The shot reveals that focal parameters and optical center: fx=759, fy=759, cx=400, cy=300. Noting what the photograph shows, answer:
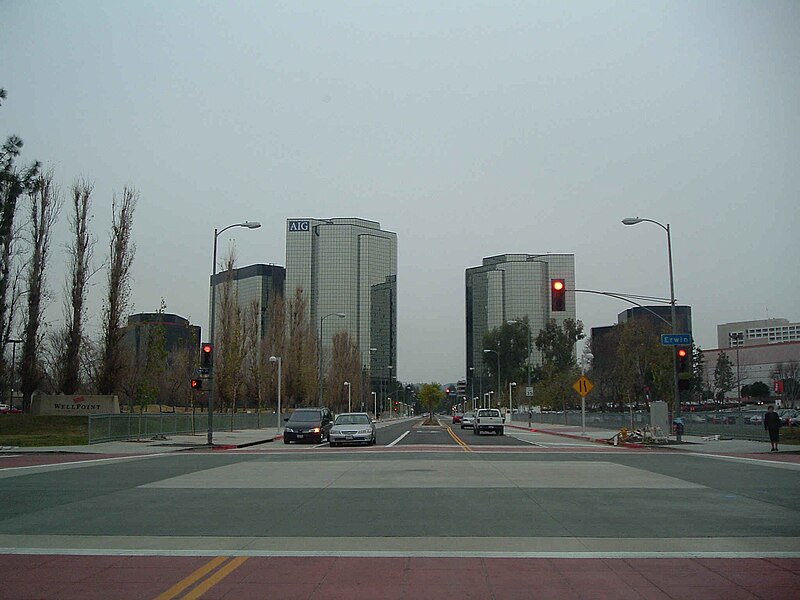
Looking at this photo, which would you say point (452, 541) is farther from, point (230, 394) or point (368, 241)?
point (368, 241)

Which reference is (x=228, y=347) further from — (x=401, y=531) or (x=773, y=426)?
(x=401, y=531)

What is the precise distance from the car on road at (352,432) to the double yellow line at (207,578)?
26086 mm

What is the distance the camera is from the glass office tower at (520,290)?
154 m

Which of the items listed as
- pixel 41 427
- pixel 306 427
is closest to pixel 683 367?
pixel 306 427

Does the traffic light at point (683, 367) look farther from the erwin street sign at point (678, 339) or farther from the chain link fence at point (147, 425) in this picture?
the chain link fence at point (147, 425)

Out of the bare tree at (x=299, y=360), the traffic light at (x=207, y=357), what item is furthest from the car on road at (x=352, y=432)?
the bare tree at (x=299, y=360)

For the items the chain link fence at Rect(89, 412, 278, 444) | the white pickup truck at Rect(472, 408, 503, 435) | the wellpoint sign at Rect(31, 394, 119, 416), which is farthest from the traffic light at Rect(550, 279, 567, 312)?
the wellpoint sign at Rect(31, 394, 119, 416)

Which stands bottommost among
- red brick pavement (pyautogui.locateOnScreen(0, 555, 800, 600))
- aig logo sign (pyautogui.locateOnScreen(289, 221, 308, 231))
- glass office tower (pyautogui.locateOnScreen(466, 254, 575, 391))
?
red brick pavement (pyautogui.locateOnScreen(0, 555, 800, 600))

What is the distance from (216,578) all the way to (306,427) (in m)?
32.1

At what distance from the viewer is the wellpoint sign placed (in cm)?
4484

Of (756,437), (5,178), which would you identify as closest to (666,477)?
(756,437)

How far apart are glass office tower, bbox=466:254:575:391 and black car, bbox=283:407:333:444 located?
10353 cm

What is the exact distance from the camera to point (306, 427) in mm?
40094

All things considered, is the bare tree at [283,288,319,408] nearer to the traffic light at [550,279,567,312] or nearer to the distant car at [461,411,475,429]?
the distant car at [461,411,475,429]
